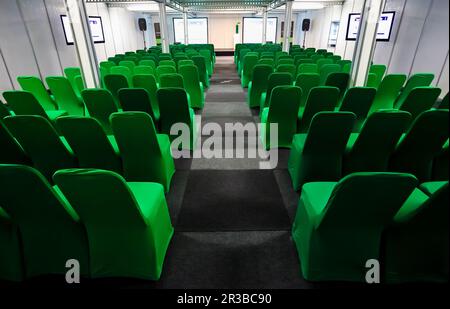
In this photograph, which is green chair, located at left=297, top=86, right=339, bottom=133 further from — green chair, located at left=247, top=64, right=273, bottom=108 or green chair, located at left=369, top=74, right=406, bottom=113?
green chair, located at left=247, top=64, right=273, bottom=108

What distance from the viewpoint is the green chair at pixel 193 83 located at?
16.1ft

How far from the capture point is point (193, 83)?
5.07 metres

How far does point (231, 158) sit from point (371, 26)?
276 centimetres

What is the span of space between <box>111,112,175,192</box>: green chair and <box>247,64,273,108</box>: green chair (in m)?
2.78

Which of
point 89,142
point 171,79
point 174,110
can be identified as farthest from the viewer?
point 171,79

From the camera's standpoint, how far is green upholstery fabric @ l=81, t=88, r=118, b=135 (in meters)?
3.10

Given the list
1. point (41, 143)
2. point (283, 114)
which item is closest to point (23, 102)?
point (41, 143)

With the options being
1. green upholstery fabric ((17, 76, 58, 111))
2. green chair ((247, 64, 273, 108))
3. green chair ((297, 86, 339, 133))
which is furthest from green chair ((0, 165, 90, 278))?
green chair ((247, 64, 273, 108))

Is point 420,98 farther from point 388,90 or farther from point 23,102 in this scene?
point 23,102

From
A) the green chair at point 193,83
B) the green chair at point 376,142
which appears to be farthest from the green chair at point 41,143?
the green chair at point 193,83

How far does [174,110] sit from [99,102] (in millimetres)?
934

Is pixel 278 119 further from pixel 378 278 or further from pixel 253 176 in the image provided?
pixel 378 278

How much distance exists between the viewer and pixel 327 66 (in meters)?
5.13

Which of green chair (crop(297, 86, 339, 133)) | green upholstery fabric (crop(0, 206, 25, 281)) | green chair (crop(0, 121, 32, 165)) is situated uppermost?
green chair (crop(297, 86, 339, 133))
